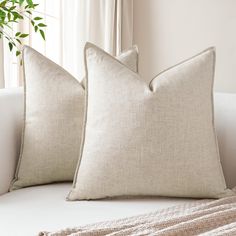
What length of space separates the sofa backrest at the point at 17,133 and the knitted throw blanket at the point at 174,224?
1.22 feet

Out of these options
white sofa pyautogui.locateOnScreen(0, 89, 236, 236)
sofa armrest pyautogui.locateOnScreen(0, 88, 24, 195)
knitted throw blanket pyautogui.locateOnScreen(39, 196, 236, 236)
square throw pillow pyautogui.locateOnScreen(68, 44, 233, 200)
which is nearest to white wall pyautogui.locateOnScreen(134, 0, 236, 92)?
white sofa pyautogui.locateOnScreen(0, 89, 236, 236)

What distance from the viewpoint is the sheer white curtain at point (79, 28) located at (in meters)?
3.10

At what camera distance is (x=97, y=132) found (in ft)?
6.36

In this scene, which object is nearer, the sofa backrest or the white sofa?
the white sofa

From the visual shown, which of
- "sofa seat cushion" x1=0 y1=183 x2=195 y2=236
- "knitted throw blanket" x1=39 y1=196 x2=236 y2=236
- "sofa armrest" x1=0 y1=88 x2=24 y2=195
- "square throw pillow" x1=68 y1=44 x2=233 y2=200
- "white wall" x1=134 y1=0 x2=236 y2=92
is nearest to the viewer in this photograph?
"knitted throw blanket" x1=39 y1=196 x2=236 y2=236

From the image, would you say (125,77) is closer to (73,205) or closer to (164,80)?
(164,80)

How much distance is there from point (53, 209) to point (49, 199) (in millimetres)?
113

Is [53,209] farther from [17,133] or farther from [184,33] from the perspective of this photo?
[184,33]

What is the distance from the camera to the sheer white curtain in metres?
3.10

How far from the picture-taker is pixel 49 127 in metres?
2.07

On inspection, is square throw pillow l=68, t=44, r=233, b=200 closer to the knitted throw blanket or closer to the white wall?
the knitted throw blanket

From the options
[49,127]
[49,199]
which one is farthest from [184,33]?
[49,199]

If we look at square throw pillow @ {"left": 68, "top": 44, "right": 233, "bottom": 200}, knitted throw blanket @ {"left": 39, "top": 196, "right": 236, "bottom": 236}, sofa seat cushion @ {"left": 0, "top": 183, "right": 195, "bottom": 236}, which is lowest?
sofa seat cushion @ {"left": 0, "top": 183, "right": 195, "bottom": 236}

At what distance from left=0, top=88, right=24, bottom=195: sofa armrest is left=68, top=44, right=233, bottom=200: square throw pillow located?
278 mm
